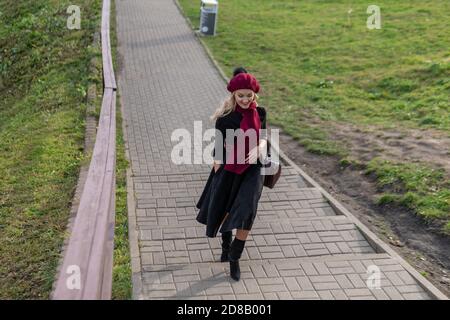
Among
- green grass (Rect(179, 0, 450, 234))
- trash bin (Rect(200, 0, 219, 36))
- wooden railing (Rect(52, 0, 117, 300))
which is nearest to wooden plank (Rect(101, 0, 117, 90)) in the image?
wooden railing (Rect(52, 0, 117, 300))

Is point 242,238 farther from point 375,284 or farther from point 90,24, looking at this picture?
point 90,24

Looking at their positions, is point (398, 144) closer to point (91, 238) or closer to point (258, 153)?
point (258, 153)

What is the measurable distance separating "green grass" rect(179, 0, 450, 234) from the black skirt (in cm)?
248

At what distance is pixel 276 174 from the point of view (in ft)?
18.0

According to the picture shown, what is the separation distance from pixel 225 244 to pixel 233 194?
55cm

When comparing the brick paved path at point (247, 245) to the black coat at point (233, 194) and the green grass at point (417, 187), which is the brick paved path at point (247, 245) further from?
the green grass at point (417, 187)

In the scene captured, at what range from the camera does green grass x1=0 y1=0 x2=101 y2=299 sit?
5859 mm

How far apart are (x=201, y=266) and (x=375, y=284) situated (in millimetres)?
1531

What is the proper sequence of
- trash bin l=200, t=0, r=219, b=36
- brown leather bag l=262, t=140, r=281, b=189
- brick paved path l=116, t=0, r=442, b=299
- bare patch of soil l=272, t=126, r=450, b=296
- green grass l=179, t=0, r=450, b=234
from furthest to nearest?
trash bin l=200, t=0, r=219, b=36
green grass l=179, t=0, r=450, b=234
bare patch of soil l=272, t=126, r=450, b=296
brown leather bag l=262, t=140, r=281, b=189
brick paved path l=116, t=0, r=442, b=299

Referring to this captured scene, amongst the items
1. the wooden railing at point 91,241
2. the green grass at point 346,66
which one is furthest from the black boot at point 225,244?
the green grass at point 346,66

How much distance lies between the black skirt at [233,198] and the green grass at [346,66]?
2.48m

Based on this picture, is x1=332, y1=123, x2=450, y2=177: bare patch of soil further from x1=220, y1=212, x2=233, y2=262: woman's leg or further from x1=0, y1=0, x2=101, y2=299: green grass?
x1=0, y1=0, x2=101, y2=299: green grass

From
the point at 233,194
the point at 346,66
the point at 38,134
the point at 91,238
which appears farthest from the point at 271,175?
the point at 346,66

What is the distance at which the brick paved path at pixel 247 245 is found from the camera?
5137 millimetres
